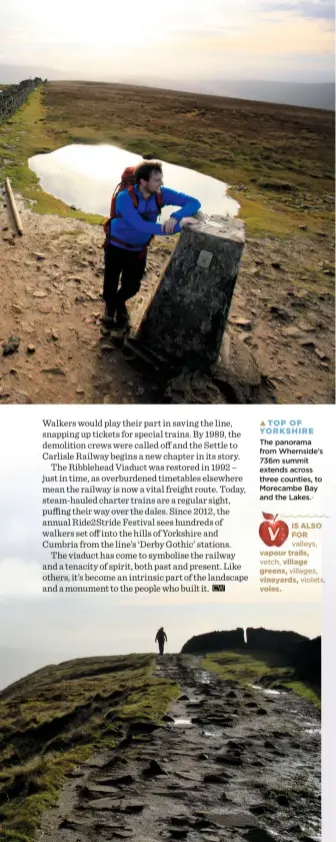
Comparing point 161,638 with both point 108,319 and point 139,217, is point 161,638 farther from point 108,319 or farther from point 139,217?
point 139,217

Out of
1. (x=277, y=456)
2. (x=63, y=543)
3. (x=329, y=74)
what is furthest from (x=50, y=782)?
(x=329, y=74)

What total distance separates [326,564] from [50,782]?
2199mm

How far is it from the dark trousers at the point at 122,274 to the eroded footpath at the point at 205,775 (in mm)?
2485

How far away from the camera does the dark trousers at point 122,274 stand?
4.07 m

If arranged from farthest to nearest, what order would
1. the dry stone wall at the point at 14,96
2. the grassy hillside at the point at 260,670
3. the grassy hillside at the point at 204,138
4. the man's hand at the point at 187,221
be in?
the grassy hillside at the point at 204,138, the dry stone wall at the point at 14,96, the grassy hillside at the point at 260,670, the man's hand at the point at 187,221

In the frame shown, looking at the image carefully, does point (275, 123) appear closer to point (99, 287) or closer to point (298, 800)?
point (99, 287)

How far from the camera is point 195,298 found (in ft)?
13.2

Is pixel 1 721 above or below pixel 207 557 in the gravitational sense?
below

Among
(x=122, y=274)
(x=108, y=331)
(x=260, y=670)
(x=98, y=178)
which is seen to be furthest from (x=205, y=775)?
(x=98, y=178)

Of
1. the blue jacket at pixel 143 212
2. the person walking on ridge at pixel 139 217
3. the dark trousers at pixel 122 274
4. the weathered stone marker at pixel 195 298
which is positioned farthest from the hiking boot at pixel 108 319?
the blue jacket at pixel 143 212

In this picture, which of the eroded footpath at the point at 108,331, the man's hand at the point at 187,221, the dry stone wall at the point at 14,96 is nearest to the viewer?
the man's hand at the point at 187,221

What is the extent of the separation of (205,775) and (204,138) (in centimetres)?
567

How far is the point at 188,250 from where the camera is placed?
3875mm

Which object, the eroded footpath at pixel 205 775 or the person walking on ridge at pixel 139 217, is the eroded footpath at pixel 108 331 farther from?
the eroded footpath at pixel 205 775
